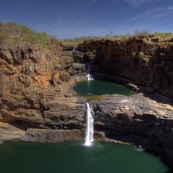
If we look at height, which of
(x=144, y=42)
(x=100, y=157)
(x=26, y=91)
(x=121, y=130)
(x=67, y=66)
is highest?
(x=144, y=42)

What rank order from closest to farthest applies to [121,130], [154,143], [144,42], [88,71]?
[154,143] → [121,130] → [144,42] → [88,71]

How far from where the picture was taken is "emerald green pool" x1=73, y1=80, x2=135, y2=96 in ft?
89.3

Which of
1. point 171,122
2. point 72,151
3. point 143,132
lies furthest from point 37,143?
point 171,122

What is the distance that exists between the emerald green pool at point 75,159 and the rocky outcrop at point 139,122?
1154mm

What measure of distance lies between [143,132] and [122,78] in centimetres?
1643

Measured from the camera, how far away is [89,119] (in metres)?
19.6

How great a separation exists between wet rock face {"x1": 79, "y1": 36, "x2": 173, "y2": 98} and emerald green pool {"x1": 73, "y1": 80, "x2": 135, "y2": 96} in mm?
2757

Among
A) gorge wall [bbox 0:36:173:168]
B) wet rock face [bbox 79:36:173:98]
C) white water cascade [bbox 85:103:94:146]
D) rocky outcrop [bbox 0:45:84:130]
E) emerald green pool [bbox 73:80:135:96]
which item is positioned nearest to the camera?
gorge wall [bbox 0:36:173:168]

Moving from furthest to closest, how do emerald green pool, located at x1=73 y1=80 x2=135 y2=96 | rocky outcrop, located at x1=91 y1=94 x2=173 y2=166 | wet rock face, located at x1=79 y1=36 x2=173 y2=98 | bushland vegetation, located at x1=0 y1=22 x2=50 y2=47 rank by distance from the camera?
1. emerald green pool, located at x1=73 y1=80 x2=135 y2=96
2. wet rock face, located at x1=79 y1=36 x2=173 y2=98
3. bushland vegetation, located at x1=0 y1=22 x2=50 y2=47
4. rocky outcrop, located at x1=91 y1=94 x2=173 y2=166

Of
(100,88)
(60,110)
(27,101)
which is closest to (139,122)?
(60,110)

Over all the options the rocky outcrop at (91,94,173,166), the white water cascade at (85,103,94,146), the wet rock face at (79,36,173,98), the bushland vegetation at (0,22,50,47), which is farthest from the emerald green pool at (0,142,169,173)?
the bushland vegetation at (0,22,50,47)

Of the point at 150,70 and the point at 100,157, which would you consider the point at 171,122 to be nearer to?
the point at 100,157

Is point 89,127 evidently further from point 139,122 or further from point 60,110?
point 139,122

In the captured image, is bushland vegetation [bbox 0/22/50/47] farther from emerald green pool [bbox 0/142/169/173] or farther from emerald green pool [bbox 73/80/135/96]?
emerald green pool [bbox 0/142/169/173]
